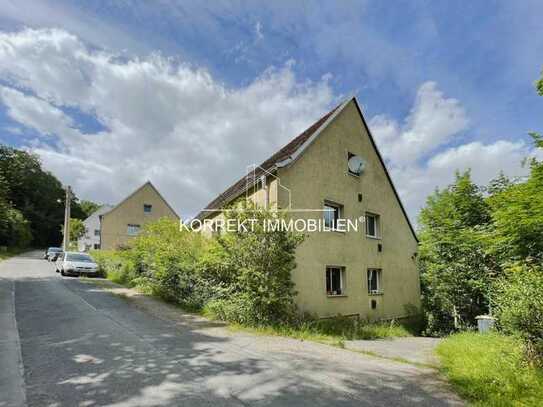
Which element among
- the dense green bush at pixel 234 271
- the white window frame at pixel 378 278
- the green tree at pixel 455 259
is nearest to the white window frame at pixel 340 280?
the white window frame at pixel 378 278

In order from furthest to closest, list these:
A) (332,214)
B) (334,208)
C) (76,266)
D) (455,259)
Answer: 1. (76,266)
2. (455,259)
3. (334,208)
4. (332,214)

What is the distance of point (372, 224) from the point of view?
17.2 meters

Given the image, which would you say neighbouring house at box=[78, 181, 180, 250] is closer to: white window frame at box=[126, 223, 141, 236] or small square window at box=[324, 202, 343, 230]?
white window frame at box=[126, 223, 141, 236]

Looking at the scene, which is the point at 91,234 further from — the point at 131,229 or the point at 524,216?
the point at 524,216

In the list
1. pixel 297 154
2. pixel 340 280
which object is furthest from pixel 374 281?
pixel 297 154

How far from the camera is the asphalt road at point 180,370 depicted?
15.3 feet

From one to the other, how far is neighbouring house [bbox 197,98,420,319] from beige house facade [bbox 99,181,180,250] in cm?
2779

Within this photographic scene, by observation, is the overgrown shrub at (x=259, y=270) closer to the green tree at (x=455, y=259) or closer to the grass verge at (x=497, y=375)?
the grass verge at (x=497, y=375)

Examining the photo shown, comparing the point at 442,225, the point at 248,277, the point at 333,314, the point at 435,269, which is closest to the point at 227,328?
the point at 248,277

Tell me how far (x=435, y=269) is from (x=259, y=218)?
44.9 feet

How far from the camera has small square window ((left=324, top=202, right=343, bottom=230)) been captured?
1432cm

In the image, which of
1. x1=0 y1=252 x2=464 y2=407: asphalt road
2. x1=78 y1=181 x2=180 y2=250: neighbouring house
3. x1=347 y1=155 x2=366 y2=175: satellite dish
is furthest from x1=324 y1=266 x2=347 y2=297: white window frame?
x1=78 y1=181 x2=180 y2=250: neighbouring house

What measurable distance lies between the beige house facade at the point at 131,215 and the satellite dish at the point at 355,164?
3083cm

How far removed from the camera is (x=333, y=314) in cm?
1351
